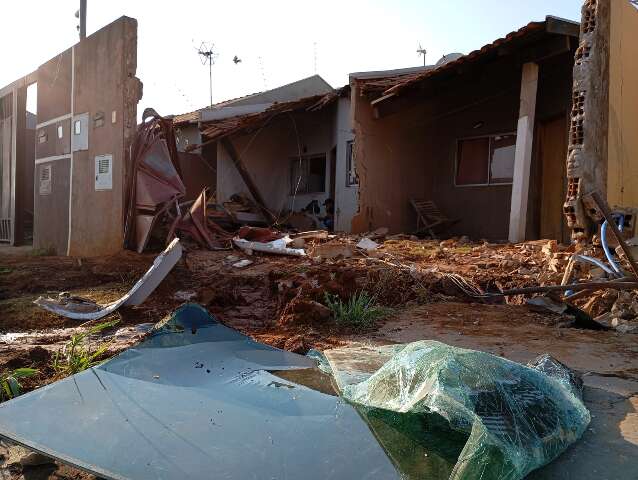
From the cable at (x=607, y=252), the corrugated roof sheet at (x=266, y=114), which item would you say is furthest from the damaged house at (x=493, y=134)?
the corrugated roof sheet at (x=266, y=114)

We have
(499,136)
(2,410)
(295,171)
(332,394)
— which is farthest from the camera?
(295,171)

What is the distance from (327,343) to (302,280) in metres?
1.66

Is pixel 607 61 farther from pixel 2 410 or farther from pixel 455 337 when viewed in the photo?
pixel 2 410

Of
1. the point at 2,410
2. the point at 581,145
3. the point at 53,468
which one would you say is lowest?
the point at 53,468

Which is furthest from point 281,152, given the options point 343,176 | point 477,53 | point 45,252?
point 477,53

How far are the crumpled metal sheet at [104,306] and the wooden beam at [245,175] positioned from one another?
25.0 feet

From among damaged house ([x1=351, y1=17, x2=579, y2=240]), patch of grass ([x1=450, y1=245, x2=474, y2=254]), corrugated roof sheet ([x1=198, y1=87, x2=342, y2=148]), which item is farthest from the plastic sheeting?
corrugated roof sheet ([x1=198, y1=87, x2=342, y2=148])

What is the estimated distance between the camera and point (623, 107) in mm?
6738

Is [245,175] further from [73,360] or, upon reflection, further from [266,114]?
[73,360]

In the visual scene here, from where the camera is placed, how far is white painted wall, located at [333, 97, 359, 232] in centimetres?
1120

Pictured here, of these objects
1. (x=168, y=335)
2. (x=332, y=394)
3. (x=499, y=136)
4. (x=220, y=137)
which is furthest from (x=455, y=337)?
(x=220, y=137)

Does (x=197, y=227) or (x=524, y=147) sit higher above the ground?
(x=524, y=147)

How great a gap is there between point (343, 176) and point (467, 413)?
9793 mm

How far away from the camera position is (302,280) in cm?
546
